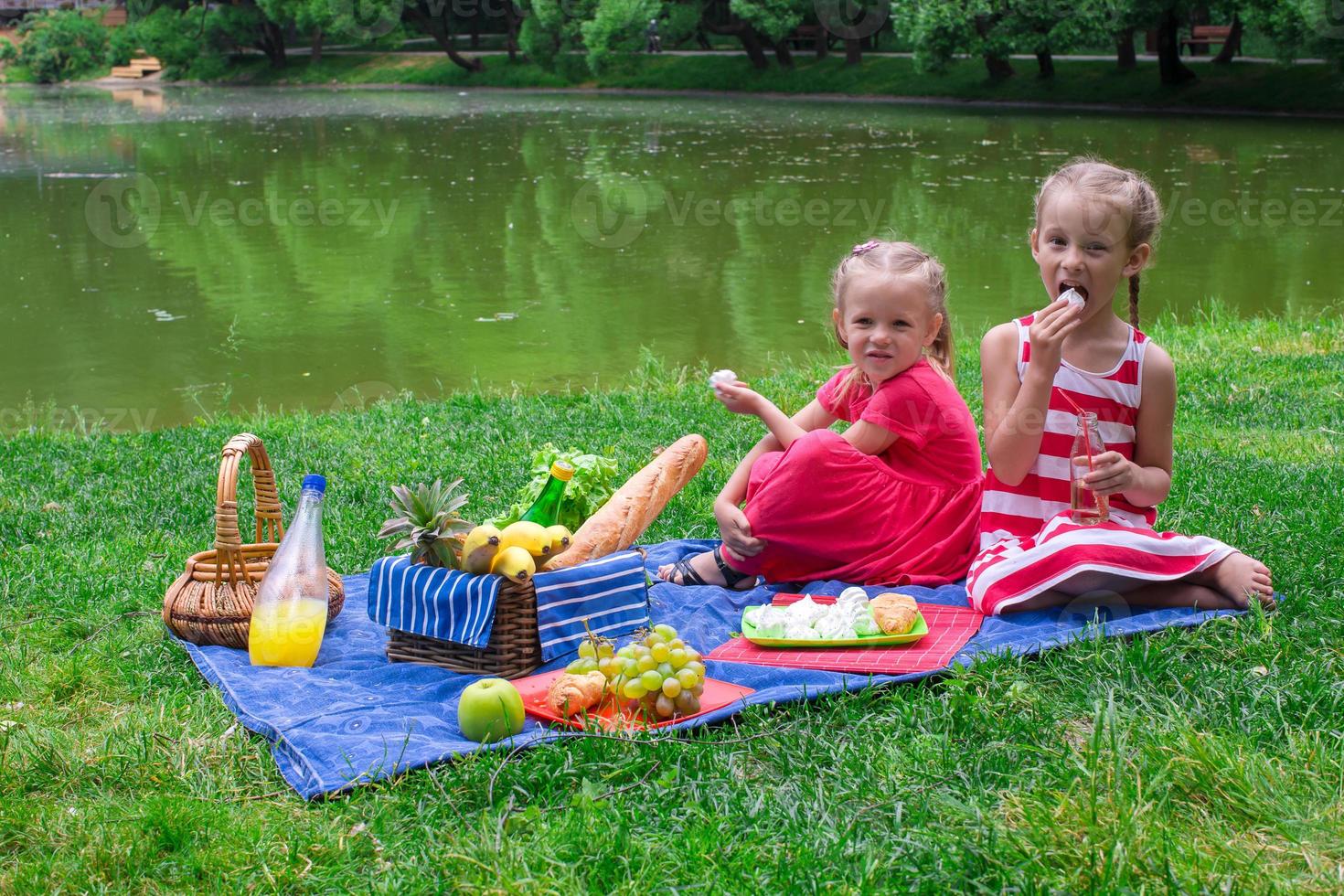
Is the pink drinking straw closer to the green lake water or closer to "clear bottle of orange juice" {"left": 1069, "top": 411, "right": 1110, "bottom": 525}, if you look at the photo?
"clear bottle of orange juice" {"left": 1069, "top": 411, "right": 1110, "bottom": 525}

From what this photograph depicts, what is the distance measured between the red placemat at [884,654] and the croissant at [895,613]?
0.05m

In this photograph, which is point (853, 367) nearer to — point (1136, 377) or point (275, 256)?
point (1136, 377)

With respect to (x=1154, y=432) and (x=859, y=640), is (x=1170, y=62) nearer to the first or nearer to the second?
(x=1154, y=432)

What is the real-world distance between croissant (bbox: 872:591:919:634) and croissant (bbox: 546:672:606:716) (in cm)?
81

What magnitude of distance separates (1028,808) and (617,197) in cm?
1485

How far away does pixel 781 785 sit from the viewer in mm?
2688

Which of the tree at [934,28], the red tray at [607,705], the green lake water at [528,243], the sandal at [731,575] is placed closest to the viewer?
the red tray at [607,705]

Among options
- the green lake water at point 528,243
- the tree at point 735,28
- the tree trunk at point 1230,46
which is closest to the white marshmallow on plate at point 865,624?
the green lake water at point 528,243

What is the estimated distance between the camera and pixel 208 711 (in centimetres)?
320

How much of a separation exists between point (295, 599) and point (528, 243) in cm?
1047

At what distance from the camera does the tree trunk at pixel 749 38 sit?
37.3 metres

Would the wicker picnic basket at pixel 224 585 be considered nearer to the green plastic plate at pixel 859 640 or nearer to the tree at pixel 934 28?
the green plastic plate at pixel 859 640

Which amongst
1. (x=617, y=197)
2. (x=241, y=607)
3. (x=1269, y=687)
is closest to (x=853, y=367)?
(x=1269, y=687)

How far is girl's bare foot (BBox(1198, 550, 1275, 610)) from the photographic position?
135 inches
